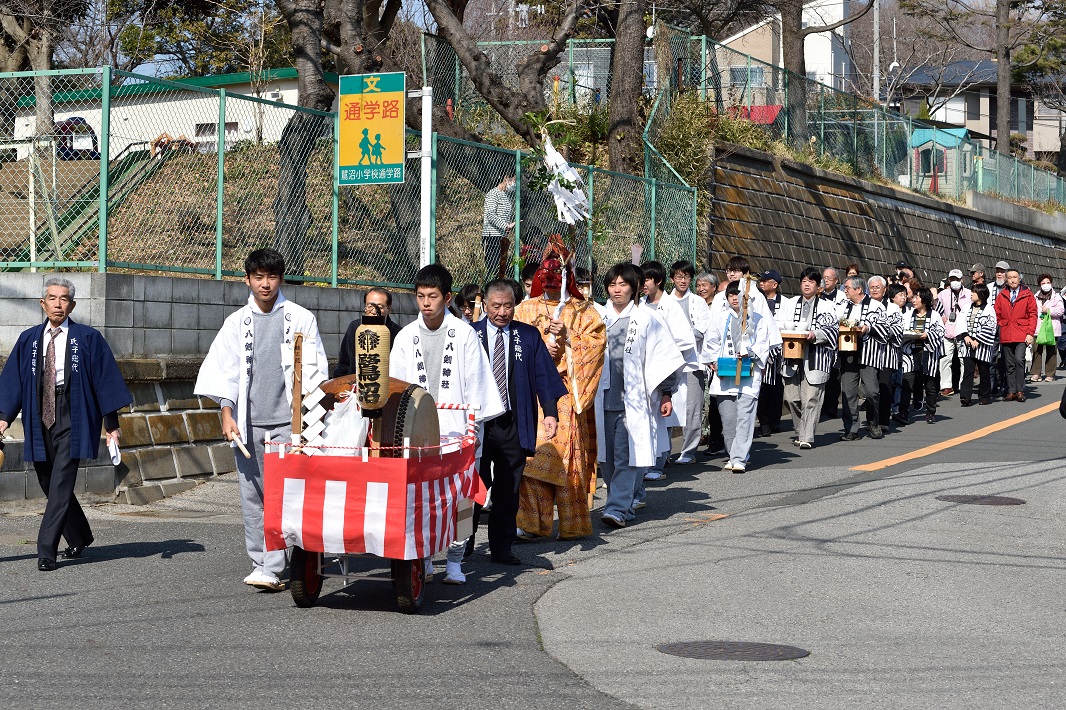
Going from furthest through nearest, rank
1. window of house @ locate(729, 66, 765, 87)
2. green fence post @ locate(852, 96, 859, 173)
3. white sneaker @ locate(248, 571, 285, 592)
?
green fence post @ locate(852, 96, 859, 173) < window of house @ locate(729, 66, 765, 87) < white sneaker @ locate(248, 571, 285, 592)

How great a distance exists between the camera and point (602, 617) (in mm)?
6945

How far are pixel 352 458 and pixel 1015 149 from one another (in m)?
60.8

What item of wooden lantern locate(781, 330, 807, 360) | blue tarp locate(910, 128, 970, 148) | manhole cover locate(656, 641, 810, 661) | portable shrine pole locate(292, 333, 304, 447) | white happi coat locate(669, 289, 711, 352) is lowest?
manhole cover locate(656, 641, 810, 661)

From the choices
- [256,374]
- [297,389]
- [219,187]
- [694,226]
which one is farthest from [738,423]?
[694,226]

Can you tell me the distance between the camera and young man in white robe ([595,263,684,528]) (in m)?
10.1

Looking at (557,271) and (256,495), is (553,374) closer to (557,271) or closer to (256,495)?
(557,271)

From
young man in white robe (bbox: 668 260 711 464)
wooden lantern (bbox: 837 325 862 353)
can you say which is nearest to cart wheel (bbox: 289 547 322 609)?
young man in white robe (bbox: 668 260 711 464)

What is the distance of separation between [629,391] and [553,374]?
173 cm

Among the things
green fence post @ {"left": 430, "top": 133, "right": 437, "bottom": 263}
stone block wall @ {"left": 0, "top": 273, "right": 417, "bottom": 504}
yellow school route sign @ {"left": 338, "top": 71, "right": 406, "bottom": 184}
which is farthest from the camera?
green fence post @ {"left": 430, "top": 133, "right": 437, "bottom": 263}

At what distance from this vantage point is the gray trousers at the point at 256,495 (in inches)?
295

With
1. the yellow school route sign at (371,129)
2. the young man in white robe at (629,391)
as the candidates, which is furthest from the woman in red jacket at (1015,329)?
the yellow school route sign at (371,129)

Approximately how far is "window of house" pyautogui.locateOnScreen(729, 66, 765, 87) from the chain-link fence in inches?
359

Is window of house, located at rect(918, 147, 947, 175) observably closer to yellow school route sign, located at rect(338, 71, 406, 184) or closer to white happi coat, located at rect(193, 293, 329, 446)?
yellow school route sign, located at rect(338, 71, 406, 184)

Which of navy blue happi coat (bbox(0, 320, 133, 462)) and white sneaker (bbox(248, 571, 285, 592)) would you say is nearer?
white sneaker (bbox(248, 571, 285, 592))
